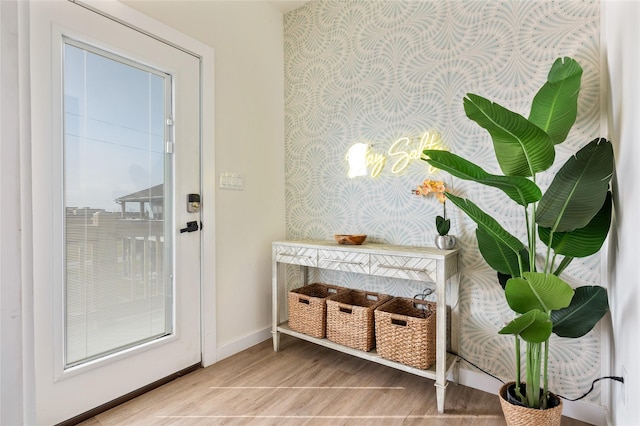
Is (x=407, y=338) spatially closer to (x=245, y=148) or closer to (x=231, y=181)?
(x=231, y=181)

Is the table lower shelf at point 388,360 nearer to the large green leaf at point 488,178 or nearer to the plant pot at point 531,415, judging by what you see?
the plant pot at point 531,415

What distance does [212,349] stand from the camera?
7.19 ft

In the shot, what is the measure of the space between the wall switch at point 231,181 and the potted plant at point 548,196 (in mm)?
1519

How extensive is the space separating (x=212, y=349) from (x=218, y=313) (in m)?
0.24

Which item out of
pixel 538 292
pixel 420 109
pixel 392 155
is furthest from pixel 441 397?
pixel 420 109

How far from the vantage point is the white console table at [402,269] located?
1.69 metres

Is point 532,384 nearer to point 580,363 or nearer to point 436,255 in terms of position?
point 580,363

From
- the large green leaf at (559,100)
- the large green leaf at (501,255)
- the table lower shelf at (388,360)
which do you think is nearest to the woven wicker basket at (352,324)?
the table lower shelf at (388,360)

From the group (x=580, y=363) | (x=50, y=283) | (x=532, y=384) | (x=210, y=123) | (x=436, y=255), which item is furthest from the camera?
(x=210, y=123)

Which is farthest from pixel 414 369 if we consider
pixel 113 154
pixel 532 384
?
pixel 113 154

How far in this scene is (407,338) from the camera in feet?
5.89

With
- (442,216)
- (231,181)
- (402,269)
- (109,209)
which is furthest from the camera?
(231,181)

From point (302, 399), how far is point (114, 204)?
1518 mm

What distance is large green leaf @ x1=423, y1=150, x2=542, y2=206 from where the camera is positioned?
1.20m
